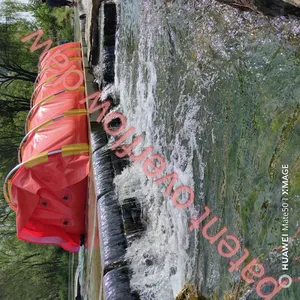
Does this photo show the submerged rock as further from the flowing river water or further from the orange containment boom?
the orange containment boom

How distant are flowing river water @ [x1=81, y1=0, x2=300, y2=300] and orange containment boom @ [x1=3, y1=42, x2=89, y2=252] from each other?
3.55 feet

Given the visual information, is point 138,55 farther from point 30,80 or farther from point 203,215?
point 30,80

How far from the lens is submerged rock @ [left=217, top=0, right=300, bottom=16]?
198 centimetres

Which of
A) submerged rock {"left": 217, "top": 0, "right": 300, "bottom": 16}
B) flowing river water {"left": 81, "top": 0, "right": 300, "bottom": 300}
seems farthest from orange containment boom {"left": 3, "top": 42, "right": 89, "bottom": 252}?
submerged rock {"left": 217, "top": 0, "right": 300, "bottom": 16}

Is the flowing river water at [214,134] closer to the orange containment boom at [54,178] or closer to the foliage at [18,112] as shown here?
the orange containment boom at [54,178]

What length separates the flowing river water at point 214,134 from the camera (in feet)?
7.11

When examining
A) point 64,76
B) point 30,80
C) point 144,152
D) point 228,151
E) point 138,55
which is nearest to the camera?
point 228,151

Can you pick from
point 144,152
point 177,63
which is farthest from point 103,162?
point 177,63

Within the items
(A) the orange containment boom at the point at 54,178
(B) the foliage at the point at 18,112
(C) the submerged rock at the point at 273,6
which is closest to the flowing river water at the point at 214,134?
(C) the submerged rock at the point at 273,6

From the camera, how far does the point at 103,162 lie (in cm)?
447

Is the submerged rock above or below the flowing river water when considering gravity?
above

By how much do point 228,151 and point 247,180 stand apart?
27cm

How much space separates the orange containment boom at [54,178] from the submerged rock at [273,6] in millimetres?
3100

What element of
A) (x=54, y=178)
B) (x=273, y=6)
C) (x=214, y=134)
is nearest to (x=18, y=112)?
(x=54, y=178)
